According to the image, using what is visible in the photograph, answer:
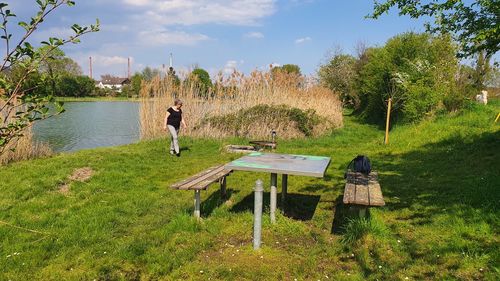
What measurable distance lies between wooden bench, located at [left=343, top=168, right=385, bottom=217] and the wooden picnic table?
1.37ft

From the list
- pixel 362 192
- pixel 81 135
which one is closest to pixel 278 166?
pixel 362 192

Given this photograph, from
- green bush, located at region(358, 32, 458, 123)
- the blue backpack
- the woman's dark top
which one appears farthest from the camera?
green bush, located at region(358, 32, 458, 123)

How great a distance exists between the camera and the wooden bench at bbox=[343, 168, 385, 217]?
446 cm

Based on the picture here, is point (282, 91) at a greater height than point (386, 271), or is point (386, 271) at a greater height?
point (282, 91)

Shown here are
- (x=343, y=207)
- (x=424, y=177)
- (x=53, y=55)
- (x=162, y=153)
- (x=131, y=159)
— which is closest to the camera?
(x=53, y=55)

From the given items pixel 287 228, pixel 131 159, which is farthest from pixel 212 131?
pixel 287 228

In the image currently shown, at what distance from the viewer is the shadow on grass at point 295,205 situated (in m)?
6.06

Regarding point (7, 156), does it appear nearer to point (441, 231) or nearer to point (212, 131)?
point (212, 131)

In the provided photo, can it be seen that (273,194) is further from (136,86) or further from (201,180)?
(136,86)

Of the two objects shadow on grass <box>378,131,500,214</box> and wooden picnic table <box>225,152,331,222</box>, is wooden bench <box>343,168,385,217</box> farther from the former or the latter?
shadow on grass <box>378,131,500,214</box>

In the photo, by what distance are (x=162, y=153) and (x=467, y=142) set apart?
8583 mm

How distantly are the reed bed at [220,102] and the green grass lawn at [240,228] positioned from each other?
5737 millimetres

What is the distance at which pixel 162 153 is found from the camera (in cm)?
1200

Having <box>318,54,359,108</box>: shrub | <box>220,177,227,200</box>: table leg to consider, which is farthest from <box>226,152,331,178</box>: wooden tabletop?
<box>318,54,359,108</box>: shrub
